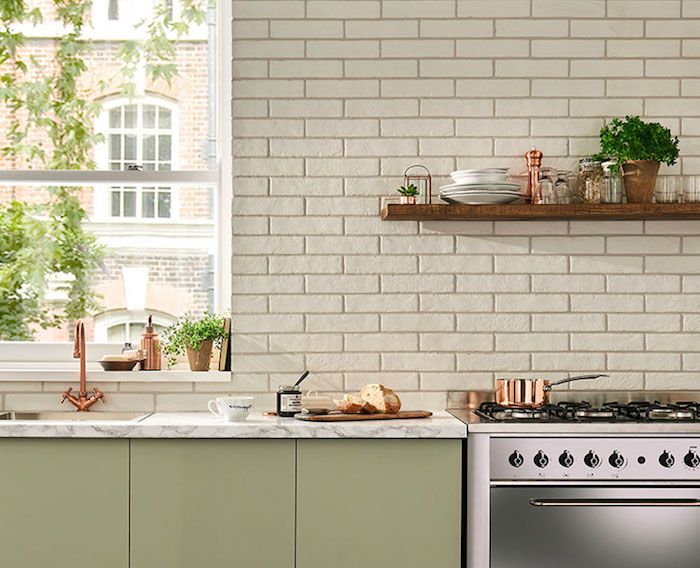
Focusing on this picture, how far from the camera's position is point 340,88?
127 inches

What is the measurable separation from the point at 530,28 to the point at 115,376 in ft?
6.68

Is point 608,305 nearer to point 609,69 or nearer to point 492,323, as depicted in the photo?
point 492,323

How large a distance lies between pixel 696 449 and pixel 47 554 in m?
2.02

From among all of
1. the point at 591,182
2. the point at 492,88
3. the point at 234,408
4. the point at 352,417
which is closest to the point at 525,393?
the point at 352,417

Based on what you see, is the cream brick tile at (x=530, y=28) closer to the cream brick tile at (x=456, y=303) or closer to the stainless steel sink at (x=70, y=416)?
the cream brick tile at (x=456, y=303)

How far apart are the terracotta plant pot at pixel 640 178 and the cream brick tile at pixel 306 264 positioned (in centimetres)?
108

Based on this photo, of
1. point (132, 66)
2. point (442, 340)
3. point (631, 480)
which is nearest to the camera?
point (631, 480)

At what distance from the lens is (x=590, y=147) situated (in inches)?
127

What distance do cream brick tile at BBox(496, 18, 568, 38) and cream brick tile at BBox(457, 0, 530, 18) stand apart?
0.03 metres

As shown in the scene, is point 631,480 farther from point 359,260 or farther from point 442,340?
point 359,260

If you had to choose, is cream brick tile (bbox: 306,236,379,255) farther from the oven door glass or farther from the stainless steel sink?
the oven door glass

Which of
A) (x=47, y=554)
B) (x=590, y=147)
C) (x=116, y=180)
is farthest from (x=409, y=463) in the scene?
(x=116, y=180)

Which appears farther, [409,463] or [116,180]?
[116,180]

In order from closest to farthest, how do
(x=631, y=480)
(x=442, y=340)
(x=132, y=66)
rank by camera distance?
(x=631, y=480), (x=442, y=340), (x=132, y=66)
